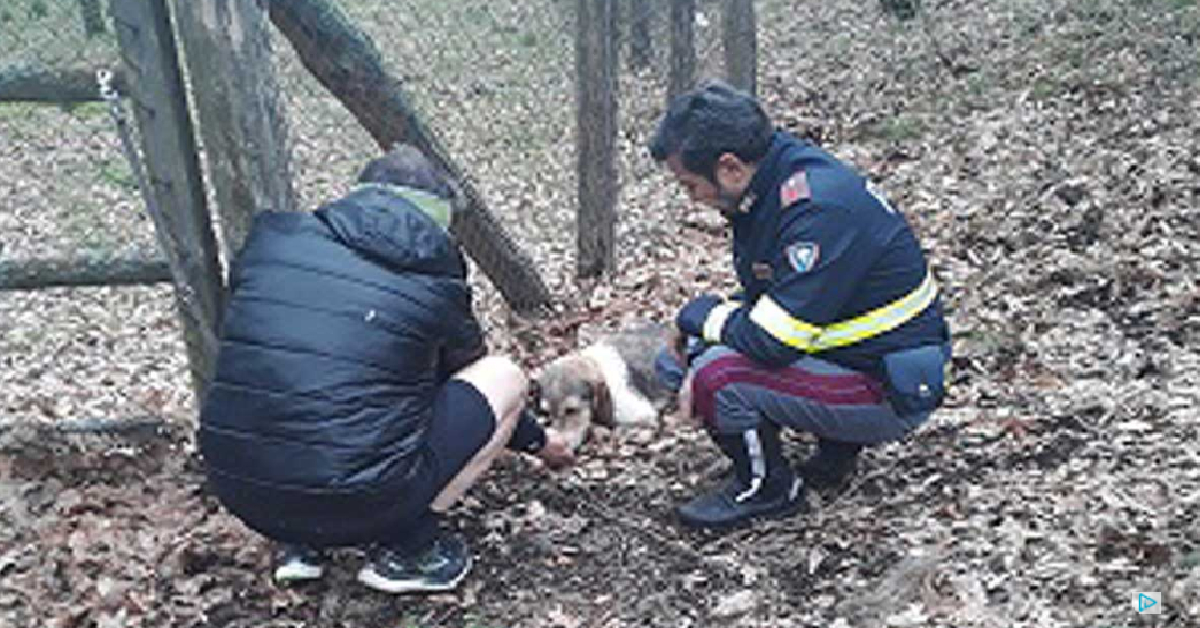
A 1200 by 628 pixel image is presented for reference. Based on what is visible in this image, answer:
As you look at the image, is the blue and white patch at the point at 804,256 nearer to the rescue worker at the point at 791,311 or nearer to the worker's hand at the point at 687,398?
the rescue worker at the point at 791,311

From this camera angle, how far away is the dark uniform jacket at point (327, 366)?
3510 mm

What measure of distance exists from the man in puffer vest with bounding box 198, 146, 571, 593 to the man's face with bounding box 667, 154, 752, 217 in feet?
2.55

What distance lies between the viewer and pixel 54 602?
149 inches

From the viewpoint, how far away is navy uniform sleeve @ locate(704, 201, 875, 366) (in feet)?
12.4

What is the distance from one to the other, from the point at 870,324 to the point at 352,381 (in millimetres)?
1650

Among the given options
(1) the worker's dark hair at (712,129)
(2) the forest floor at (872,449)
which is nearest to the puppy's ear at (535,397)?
(2) the forest floor at (872,449)

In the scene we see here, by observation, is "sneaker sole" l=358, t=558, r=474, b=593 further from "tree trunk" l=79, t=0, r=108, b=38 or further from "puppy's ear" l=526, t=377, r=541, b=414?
"tree trunk" l=79, t=0, r=108, b=38

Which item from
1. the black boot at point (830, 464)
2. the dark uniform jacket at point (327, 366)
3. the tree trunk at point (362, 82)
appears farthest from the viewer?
the tree trunk at point (362, 82)

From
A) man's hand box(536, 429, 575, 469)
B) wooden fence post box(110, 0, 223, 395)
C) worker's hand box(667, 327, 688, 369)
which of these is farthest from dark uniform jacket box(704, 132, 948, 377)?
wooden fence post box(110, 0, 223, 395)

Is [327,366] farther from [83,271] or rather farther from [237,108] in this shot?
[83,271]

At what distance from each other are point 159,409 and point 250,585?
1475 millimetres

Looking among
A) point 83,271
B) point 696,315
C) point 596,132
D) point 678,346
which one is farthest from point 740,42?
point 83,271

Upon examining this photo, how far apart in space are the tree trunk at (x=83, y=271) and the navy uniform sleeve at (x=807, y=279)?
203 centimetres

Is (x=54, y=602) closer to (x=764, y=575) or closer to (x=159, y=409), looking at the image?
(x=159, y=409)
